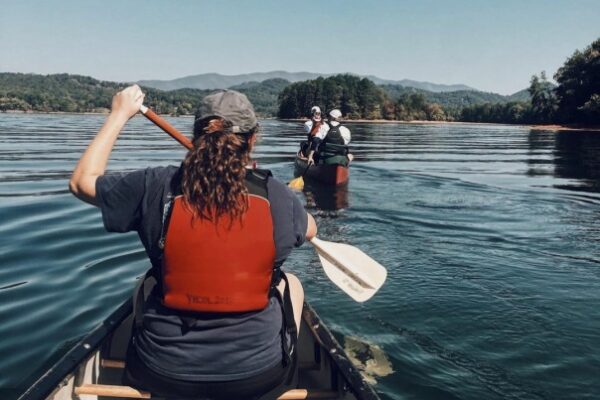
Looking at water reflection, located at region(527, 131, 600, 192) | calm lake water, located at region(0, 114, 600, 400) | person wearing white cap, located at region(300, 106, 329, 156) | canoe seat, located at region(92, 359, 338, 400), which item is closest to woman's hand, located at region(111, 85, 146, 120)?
canoe seat, located at region(92, 359, 338, 400)

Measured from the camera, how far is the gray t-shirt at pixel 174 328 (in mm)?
2582

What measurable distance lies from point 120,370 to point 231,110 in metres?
2.42

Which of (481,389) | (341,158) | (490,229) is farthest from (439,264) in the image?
(341,158)

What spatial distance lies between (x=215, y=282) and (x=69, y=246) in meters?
7.17

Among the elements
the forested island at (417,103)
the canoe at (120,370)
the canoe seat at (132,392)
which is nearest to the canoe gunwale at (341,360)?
the canoe at (120,370)

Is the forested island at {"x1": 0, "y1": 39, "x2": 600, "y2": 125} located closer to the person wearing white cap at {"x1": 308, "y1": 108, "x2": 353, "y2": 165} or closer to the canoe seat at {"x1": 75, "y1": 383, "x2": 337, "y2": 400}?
the person wearing white cap at {"x1": 308, "y1": 108, "x2": 353, "y2": 165}

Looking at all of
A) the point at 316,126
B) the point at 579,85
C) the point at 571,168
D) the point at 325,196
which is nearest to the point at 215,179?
the point at 325,196

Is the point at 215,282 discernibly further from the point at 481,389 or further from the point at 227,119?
the point at 481,389

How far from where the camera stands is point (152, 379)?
8.81 ft

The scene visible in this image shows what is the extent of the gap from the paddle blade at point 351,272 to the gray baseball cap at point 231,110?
1.67m

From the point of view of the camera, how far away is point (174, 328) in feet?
8.58

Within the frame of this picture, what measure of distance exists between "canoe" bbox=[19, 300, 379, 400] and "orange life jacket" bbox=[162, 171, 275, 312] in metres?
0.74

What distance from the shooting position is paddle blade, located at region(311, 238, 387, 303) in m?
4.29

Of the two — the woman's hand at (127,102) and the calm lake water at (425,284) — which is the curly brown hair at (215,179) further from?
the calm lake water at (425,284)
